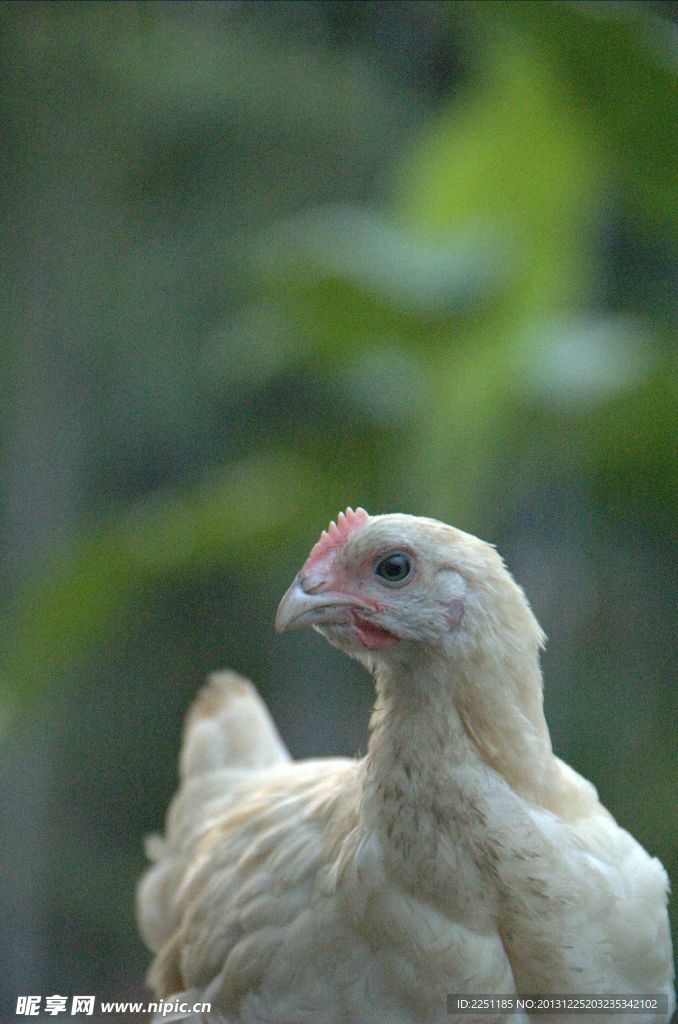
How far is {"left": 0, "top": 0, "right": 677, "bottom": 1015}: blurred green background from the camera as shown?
128 cm

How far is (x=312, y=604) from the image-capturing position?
72 cm

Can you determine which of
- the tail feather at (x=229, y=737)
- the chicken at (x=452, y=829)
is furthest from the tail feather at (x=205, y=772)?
the chicken at (x=452, y=829)

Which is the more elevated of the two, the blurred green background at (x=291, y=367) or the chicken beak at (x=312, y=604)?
the blurred green background at (x=291, y=367)

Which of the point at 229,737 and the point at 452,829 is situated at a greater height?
the point at 229,737

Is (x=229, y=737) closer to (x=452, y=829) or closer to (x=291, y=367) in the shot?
(x=452, y=829)

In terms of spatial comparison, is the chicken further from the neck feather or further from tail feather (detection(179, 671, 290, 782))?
tail feather (detection(179, 671, 290, 782))

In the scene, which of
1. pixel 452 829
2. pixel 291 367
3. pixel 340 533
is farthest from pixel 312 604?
pixel 291 367

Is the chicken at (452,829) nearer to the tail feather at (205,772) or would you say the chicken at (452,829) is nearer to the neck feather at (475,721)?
the neck feather at (475,721)

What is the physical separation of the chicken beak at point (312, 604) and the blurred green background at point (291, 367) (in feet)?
0.87

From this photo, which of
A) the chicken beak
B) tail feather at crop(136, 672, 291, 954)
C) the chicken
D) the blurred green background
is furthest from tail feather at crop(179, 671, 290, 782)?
the chicken beak

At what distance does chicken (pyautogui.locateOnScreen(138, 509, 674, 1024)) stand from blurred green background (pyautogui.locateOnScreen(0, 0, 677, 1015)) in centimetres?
8

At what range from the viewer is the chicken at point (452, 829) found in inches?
28.5

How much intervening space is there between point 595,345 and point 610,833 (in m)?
0.90

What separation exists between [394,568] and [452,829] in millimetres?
175
